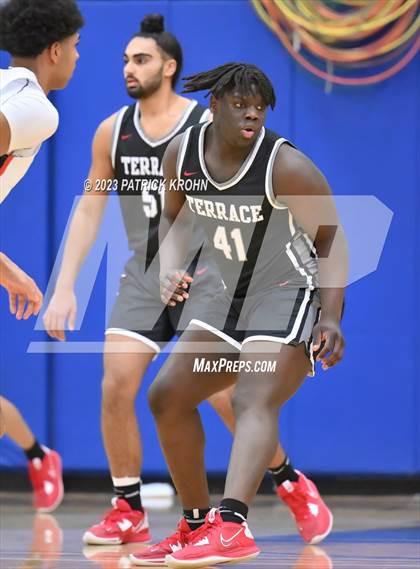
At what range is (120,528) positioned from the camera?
6.06 metres

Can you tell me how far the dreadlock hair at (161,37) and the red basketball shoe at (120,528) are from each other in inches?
85.1

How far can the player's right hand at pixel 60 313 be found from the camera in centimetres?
598

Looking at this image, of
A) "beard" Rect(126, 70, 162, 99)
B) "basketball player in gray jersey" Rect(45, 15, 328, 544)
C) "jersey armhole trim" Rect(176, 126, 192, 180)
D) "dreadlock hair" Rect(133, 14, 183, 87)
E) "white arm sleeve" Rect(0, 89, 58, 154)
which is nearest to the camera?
"white arm sleeve" Rect(0, 89, 58, 154)

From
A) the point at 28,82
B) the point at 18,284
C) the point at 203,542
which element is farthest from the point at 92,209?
the point at 203,542

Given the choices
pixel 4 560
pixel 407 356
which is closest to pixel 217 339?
pixel 4 560

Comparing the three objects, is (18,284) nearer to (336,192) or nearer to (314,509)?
(314,509)

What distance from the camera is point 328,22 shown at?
7.13m

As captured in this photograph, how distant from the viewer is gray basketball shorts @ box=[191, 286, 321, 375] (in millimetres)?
4902

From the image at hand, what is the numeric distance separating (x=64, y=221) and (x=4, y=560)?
2657 millimetres

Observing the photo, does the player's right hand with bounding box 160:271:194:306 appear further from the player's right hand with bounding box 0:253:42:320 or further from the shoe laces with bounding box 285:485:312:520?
the shoe laces with bounding box 285:485:312:520

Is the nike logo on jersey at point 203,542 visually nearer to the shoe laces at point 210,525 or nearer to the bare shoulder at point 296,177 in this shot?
the shoe laces at point 210,525

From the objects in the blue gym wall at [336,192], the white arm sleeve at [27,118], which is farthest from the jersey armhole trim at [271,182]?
the blue gym wall at [336,192]

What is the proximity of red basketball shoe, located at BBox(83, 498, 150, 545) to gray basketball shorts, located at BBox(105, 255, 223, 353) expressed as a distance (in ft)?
2.52

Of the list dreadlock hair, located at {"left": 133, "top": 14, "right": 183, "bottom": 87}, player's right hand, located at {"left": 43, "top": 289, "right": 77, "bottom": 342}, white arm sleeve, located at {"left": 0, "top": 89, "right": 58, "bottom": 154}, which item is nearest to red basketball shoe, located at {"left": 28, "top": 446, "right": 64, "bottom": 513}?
player's right hand, located at {"left": 43, "top": 289, "right": 77, "bottom": 342}
